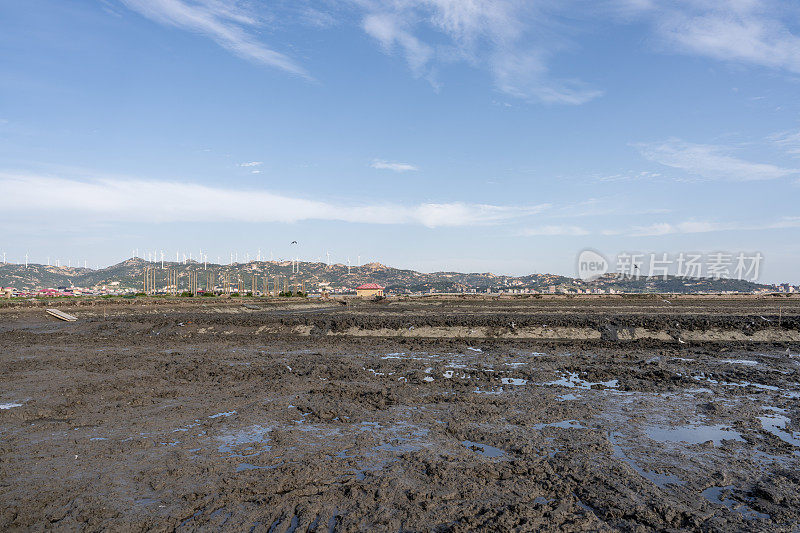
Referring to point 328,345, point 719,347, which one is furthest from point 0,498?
point 719,347

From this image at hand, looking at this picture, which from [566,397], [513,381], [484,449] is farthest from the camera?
[513,381]

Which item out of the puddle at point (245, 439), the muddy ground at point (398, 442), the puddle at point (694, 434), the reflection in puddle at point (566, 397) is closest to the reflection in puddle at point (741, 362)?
the muddy ground at point (398, 442)

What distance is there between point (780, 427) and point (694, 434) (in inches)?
96.2

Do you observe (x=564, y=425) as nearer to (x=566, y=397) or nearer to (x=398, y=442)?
(x=566, y=397)

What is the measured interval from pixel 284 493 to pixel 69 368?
54.7ft

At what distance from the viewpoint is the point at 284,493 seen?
7746mm

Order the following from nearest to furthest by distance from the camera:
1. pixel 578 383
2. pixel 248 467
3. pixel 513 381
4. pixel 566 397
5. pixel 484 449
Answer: pixel 248 467, pixel 484 449, pixel 566 397, pixel 578 383, pixel 513 381

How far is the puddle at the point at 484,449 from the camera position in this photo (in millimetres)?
9836

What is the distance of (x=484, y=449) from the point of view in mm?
10219

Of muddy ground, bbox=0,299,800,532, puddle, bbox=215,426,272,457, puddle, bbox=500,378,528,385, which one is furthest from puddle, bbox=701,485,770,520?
puddle, bbox=500,378,528,385

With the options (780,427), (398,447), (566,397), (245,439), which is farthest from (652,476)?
(245,439)

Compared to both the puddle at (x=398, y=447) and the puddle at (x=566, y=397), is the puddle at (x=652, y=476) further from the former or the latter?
the puddle at (x=566, y=397)

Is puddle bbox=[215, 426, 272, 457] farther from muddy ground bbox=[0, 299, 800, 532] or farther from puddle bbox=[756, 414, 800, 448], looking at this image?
puddle bbox=[756, 414, 800, 448]

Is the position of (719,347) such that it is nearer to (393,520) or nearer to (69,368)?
(393,520)
